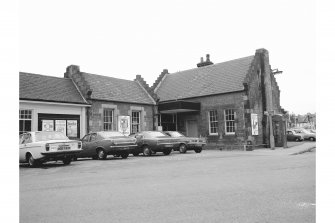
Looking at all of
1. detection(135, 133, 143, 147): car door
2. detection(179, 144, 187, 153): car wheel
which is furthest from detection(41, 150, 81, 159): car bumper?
detection(179, 144, 187, 153): car wheel

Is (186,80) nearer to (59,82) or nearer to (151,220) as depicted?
(59,82)

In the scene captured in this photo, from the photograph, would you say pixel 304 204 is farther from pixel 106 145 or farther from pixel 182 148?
pixel 182 148

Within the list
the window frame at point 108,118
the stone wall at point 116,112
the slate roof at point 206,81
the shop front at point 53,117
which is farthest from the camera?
the slate roof at point 206,81

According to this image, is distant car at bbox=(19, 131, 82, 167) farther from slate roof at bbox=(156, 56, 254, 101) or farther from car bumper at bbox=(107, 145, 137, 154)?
slate roof at bbox=(156, 56, 254, 101)

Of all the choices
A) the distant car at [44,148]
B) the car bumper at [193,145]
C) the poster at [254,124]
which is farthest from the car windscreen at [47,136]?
the poster at [254,124]

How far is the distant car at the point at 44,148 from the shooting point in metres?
14.4

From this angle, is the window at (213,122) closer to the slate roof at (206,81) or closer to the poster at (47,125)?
the slate roof at (206,81)

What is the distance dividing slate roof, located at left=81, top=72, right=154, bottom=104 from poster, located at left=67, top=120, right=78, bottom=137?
2.49 meters

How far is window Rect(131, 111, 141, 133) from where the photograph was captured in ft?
93.1

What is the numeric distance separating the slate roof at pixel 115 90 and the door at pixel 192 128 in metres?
3.84

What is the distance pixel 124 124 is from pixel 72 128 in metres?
4.68

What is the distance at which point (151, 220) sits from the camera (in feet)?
17.8

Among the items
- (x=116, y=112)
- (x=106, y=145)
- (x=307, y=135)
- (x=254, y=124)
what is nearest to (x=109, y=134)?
(x=106, y=145)
